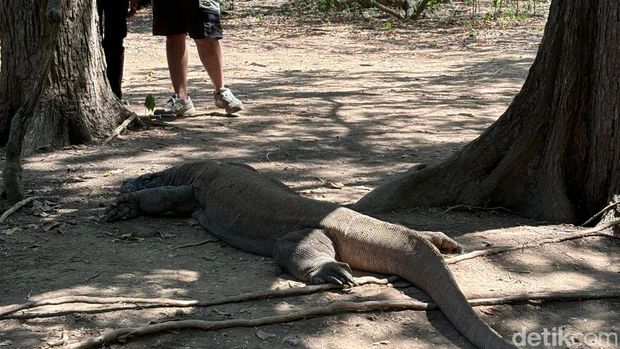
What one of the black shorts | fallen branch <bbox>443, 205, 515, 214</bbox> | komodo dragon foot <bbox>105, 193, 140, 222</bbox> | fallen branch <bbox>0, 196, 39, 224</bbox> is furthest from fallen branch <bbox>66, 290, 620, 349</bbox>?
the black shorts

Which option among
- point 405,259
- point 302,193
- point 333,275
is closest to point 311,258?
point 333,275

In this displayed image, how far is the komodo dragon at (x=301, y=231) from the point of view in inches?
140

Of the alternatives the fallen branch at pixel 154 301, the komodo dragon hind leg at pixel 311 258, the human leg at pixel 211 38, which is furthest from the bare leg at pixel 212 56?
the fallen branch at pixel 154 301

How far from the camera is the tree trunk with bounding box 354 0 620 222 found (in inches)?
170

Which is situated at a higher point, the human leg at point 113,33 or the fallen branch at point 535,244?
the human leg at point 113,33

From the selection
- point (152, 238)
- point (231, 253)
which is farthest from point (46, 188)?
point (231, 253)

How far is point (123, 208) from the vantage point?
4.75 metres

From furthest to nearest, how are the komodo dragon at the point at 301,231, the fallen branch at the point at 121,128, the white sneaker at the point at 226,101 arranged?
the white sneaker at the point at 226,101, the fallen branch at the point at 121,128, the komodo dragon at the point at 301,231

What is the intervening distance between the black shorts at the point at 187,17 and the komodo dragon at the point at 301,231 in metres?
2.28

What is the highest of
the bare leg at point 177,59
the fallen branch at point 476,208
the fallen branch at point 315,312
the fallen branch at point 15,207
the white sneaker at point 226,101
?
the bare leg at point 177,59

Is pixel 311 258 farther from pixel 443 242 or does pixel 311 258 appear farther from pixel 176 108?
pixel 176 108

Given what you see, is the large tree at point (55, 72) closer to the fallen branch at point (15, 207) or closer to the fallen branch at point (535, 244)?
the fallen branch at point (15, 207)

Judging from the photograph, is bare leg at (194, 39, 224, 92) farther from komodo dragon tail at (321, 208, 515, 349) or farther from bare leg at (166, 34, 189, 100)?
komodo dragon tail at (321, 208, 515, 349)

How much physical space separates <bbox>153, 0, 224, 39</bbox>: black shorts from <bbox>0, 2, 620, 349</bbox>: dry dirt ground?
0.72 metres
